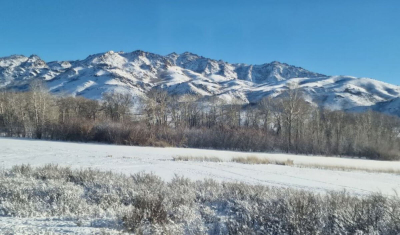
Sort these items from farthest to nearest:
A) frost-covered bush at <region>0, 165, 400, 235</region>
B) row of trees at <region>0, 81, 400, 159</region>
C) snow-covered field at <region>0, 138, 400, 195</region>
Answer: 1. row of trees at <region>0, 81, 400, 159</region>
2. snow-covered field at <region>0, 138, 400, 195</region>
3. frost-covered bush at <region>0, 165, 400, 235</region>

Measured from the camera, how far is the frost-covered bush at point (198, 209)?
264 inches

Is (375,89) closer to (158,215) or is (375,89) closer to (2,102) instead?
(2,102)

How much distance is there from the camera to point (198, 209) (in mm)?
8352

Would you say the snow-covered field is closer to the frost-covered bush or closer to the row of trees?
the frost-covered bush

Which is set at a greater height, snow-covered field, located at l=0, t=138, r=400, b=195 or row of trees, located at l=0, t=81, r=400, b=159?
row of trees, located at l=0, t=81, r=400, b=159

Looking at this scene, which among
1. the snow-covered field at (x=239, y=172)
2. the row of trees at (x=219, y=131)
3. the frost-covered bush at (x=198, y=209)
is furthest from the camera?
the row of trees at (x=219, y=131)

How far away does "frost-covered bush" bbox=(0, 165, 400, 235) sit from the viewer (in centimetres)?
671

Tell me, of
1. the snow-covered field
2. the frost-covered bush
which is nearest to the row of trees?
the snow-covered field

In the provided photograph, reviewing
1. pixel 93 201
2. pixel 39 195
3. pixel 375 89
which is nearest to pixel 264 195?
pixel 93 201

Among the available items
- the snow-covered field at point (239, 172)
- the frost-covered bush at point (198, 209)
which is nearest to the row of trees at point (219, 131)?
the snow-covered field at point (239, 172)

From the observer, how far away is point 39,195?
9227 millimetres

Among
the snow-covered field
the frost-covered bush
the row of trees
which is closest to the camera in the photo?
the frost-covered bush

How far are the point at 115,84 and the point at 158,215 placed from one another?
180 meters

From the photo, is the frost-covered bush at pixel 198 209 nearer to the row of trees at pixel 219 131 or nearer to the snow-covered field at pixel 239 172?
the snow-covered field at pixel 239 172
